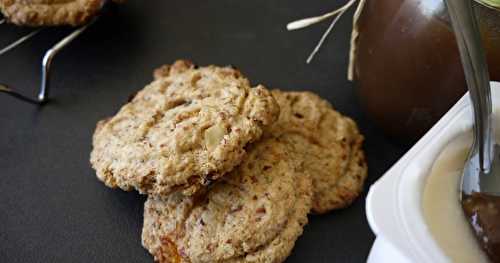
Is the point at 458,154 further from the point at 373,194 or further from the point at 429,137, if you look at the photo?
the point at 373,194

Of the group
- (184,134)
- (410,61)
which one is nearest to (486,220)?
(410,61)

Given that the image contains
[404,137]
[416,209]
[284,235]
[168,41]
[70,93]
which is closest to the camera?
[416,209]

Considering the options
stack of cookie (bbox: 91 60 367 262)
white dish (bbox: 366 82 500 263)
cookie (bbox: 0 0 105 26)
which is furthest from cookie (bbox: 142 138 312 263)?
cookie (bbox: 0 0 105 26)

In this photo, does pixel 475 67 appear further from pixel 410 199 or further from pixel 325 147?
pixel 325 147

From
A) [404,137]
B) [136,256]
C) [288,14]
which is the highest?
[288,14]

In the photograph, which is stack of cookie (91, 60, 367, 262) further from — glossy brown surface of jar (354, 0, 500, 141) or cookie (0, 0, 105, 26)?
cookie (0, 0, 105, 26)

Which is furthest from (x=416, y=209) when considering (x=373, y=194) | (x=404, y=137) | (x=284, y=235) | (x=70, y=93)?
(x=70, y=93)
